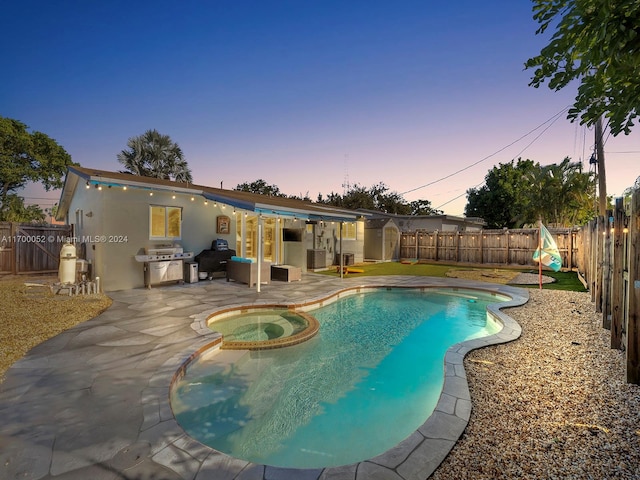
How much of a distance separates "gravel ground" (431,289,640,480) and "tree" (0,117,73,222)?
1023 inches

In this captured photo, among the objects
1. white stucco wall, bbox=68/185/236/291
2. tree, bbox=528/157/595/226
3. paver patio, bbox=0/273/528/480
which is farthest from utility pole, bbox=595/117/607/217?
white stucco wall, bbox=68/185/236/291

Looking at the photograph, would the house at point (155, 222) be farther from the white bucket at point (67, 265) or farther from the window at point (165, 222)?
the white bucket at point (67, 265)

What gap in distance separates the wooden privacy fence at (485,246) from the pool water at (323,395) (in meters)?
11.3

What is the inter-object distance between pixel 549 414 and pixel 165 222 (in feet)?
34.5

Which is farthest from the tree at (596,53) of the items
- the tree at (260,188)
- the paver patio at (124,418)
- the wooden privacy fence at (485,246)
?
the tree at (260,188)

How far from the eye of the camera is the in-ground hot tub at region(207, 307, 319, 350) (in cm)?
549

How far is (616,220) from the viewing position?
4691 mm

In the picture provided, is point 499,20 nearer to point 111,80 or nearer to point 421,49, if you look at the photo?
point 421,49

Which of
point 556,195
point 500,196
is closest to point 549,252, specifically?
point 556,195

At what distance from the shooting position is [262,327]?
21.6 feet

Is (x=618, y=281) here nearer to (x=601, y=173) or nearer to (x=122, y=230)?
(x=122, y=230)

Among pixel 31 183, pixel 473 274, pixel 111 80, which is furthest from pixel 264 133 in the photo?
pixel 31 183

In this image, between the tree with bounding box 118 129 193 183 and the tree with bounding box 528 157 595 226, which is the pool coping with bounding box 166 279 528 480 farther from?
the tree with bounding box 528 157 595 226

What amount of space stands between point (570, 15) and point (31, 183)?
3139 cm
